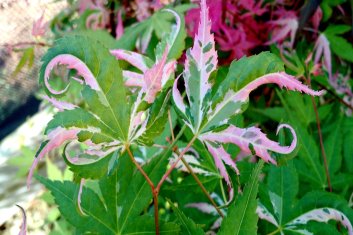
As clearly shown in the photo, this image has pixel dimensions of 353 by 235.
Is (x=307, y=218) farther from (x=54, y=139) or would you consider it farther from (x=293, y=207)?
(x=54, y=139)

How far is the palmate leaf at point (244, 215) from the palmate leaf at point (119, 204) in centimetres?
6

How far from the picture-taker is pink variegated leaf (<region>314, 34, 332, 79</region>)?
0.71 m

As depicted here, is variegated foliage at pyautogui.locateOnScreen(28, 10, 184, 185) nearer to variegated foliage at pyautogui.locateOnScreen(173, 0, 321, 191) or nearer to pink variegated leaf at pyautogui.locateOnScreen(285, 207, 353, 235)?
variegated foliage at pyautogui.locateOnScreen(173, 0, 321, 191)

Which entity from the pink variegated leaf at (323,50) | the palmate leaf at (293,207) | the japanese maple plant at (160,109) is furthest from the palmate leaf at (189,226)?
the pink variegated leaf at (323,50)

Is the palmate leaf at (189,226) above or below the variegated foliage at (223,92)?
below

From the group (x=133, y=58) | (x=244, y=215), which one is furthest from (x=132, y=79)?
(x=244, y=215)

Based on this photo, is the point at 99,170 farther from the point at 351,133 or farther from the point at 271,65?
the point at 351,133

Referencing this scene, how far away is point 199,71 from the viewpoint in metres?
0.23

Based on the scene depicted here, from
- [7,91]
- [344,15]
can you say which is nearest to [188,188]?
[344,15]

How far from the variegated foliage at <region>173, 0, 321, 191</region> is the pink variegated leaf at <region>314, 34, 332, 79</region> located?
1.69 feet

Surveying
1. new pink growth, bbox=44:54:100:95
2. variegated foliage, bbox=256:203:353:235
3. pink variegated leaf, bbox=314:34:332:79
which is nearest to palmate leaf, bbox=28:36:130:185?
new pink growth, bbox=44:54:100:95

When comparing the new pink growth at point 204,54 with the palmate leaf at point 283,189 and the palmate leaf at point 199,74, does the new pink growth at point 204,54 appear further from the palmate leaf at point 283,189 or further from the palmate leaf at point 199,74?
the palmate leaf at point 283,189

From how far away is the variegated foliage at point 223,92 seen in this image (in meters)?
0.22

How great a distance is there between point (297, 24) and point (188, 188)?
0.44 metres
